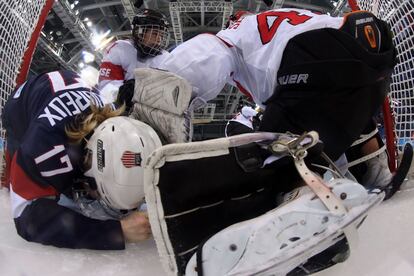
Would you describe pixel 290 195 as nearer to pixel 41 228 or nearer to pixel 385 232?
pixel 385 232

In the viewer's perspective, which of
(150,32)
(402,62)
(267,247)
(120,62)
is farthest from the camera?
(120,62)

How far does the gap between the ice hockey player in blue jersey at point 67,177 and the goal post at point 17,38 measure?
488mm

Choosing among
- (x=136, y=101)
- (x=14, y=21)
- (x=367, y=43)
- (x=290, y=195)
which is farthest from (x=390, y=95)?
(x=14, y=21)

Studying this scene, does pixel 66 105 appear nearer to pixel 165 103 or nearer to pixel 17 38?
pixel 165 103

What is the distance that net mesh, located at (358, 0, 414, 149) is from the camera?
1411mm

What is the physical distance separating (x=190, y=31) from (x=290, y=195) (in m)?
6.67

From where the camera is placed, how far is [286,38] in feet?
3.33

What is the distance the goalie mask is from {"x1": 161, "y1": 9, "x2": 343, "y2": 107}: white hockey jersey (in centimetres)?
17

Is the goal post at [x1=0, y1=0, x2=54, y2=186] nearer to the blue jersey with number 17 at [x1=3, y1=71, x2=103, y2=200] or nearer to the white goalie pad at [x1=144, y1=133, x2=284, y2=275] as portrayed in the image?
the blue jersey with number 17 at [x1=3, y1=71, x2=103, y2=200]

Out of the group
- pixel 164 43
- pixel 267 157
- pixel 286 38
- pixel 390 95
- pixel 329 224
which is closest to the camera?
pixel 329 224

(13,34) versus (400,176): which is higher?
(13,34)

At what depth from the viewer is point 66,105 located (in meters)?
1.16

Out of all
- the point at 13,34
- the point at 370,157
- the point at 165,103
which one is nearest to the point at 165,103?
the point at 165,103

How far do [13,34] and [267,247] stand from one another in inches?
52.6
